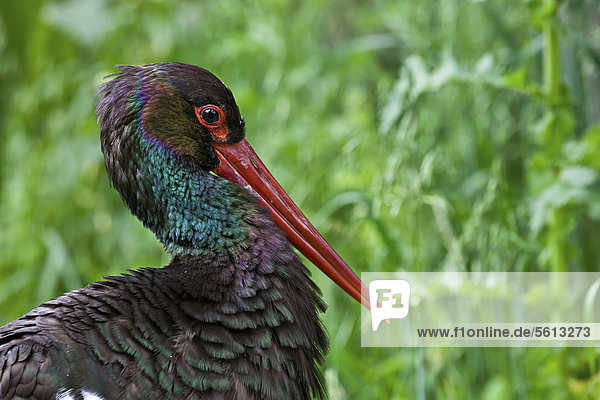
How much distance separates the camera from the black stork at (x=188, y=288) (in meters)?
1.44

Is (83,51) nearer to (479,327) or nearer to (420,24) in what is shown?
(420,24)

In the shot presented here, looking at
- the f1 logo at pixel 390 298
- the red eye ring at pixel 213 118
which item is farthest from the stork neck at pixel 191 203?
the f1 logo at pixel 390 298

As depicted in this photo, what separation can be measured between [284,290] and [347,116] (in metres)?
1.82

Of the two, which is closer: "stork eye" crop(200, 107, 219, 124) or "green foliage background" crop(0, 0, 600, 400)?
"stork eye" crop(200, 107, 219, 124)

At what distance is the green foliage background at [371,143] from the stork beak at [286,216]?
1.07ft

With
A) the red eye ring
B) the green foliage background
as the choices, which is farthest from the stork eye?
the green foliage background

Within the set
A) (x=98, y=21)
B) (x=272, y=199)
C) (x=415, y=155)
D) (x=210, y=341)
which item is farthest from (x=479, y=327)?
(x=98, y=21)

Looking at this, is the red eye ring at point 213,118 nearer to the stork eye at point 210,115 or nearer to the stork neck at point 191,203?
the stork eye at point 210,115

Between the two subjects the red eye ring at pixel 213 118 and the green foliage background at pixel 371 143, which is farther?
Answer: the green foliage background at pixel 371 143

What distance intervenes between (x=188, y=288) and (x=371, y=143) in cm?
156

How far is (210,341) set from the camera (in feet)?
5.01

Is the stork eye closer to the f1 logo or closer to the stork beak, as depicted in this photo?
the stork beak

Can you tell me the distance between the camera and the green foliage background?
2.14m

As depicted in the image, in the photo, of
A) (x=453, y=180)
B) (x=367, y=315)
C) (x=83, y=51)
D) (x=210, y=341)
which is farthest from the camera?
(x=83, y=51)
